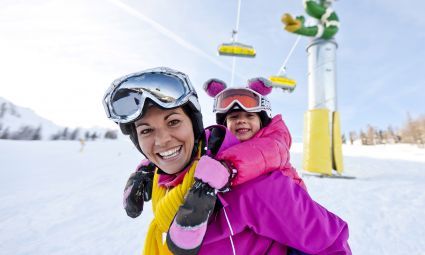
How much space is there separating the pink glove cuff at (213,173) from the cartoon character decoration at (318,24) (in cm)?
758

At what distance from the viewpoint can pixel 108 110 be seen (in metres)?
1.52

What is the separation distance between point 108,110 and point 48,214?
391 cm

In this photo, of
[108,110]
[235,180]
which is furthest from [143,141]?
[235,180]

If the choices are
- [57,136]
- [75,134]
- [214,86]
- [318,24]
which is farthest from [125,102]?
[75,134]

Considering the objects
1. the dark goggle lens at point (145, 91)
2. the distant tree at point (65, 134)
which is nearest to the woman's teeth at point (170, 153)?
the dark goggle lens at point (145, 91)

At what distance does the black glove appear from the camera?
1728mm

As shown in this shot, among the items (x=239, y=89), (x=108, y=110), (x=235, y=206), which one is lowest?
(x=235, y=206)

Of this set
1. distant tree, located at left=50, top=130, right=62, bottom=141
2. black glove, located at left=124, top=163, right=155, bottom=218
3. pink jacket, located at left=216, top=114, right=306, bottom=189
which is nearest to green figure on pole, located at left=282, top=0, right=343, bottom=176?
pink jacket, located at left=216, top=114, right=306, bottom=189

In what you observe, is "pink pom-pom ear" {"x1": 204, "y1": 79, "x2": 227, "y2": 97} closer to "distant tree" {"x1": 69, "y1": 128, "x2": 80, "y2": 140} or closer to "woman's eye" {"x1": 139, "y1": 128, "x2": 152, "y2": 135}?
"woman's eye" {"x1": 139, "y1": 128, "x2": 152, "y2": 135}

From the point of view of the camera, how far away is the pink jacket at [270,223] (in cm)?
108

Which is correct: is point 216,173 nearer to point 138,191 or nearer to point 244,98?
point 138,191

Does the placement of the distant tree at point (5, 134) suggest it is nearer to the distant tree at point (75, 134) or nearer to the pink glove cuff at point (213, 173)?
the distant tree at point (75, 134)

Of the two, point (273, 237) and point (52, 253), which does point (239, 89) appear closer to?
point (273, 237)

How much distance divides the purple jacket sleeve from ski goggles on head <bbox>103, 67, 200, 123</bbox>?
61cm
